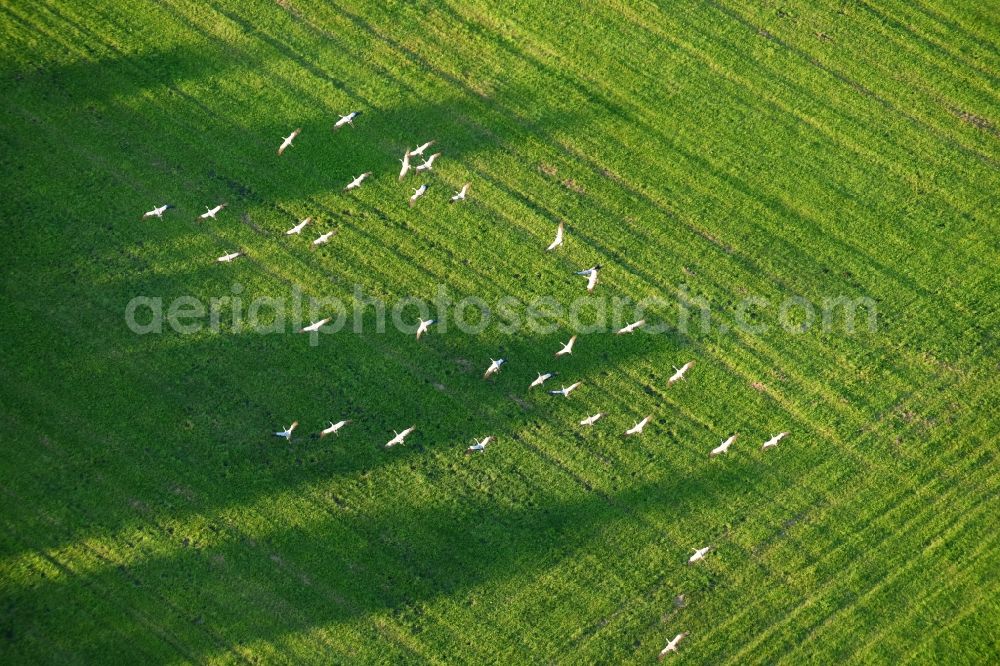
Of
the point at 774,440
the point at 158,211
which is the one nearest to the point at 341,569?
the point at 158,211

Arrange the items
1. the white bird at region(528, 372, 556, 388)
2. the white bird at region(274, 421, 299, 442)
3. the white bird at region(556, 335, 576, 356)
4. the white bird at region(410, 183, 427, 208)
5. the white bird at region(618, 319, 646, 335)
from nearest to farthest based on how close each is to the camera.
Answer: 1. the white bird at region(274, 421, 299, 442)
2. the white bird at region(528, 372, 556, 388)
3. the white bird at region(556, 335, 576, 356)
4. the white bird at region(618, 319, 646, 335)
5. the white bird at region(410, 183, 427, 208)

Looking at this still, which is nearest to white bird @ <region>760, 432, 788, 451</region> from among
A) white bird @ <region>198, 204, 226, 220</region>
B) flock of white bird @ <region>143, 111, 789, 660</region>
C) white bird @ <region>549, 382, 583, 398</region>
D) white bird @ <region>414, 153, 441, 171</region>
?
flock of white bird @ <region>143, 111, 789, 660</region>

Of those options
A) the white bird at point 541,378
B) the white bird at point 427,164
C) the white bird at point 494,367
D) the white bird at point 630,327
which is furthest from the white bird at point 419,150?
the white bird at point 630,327

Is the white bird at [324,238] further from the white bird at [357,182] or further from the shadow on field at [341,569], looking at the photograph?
the shadow on field at [341,569]

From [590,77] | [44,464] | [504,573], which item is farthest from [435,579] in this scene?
[590,77]

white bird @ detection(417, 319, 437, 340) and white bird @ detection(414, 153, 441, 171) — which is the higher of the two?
white bird @ detection(414, 153, 441, 171)

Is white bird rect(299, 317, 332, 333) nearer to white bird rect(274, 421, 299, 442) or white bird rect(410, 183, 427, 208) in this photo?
white bird rect(274, 421, 299, 442)

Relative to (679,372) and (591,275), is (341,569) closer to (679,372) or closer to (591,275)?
(591,275)

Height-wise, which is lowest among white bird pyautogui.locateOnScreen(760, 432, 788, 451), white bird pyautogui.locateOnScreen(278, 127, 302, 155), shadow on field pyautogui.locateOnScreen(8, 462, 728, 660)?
shadow on field pyautogui.locateOnScreen(8, 462, 728, 660)
